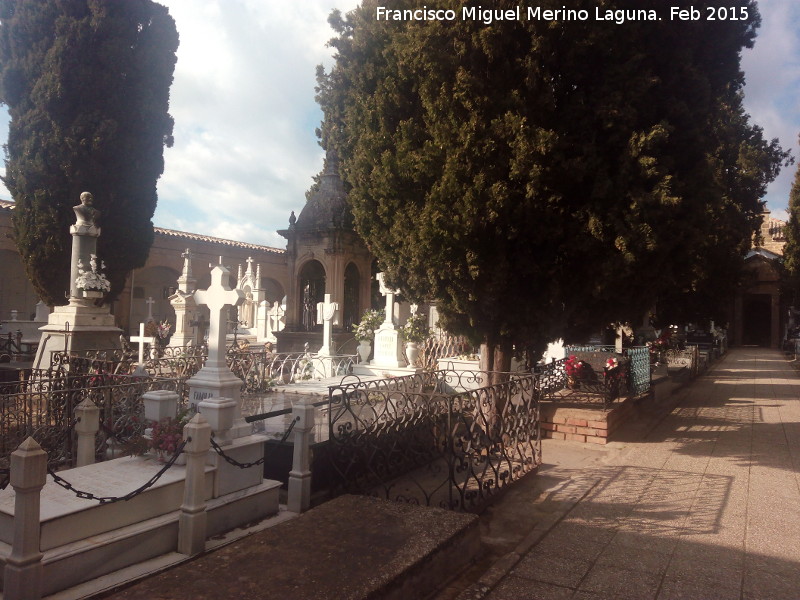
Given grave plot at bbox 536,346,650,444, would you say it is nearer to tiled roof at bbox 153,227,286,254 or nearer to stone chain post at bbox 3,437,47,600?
stone chain post at bbox 3,437,47,600

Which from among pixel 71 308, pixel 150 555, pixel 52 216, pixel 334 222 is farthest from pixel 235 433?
pixel 52 216

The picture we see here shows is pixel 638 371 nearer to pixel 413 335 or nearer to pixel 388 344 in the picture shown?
pixel 413 335

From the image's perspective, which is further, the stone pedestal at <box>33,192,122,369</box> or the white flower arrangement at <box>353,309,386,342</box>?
the white flower arrangement at <box>353,309,386,342</box>

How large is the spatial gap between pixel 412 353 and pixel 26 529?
9298 millimetres

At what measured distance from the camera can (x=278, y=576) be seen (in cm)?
319

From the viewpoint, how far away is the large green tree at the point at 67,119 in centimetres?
1689

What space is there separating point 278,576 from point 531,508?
2.92 metres

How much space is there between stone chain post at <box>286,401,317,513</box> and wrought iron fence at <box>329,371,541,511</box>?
323 mm

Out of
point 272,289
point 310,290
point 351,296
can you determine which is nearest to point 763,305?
point 272,289

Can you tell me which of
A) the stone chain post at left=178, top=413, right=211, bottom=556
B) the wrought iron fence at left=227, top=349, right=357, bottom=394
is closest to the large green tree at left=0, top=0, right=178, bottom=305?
the wrought iron fence at left=227, top=349, right=357, bottom=394

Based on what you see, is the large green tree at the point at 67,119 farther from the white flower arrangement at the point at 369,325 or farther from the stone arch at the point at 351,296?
the white flower arrangement at the point at 369,325

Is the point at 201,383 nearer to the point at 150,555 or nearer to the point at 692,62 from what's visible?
the point at 150,555

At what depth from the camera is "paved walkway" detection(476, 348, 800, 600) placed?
376 cm

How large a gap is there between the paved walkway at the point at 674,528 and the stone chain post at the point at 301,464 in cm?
190
